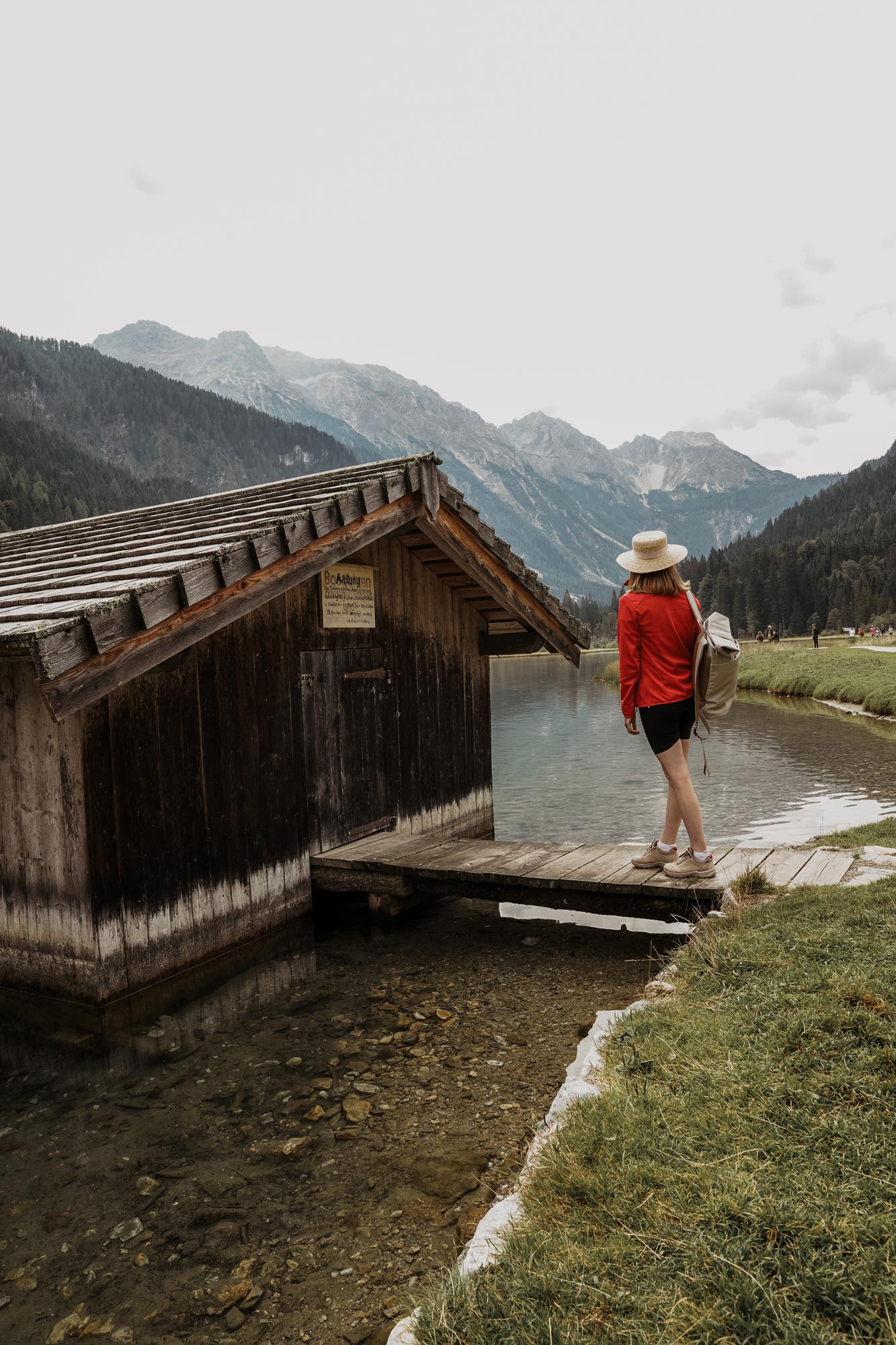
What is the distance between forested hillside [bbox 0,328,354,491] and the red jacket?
172398 mm

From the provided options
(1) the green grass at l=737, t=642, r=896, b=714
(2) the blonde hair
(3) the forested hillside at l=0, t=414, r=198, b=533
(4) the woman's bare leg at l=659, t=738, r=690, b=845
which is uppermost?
(3) the forested hillside at l=0, t=414, r=198, b=533

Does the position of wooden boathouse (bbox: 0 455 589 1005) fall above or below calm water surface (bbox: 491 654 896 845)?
above

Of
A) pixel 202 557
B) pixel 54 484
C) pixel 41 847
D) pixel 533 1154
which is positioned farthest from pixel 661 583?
pixel 54 484

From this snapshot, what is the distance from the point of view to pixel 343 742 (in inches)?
338

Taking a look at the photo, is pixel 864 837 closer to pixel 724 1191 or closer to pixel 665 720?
pixel 665 720

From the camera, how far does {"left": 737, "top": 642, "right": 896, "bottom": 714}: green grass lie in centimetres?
2678

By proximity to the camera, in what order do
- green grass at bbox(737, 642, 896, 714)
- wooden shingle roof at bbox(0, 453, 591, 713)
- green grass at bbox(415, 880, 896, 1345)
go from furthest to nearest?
green grass at bbox(737, 642, 896, 714) → wooden shingle roof at bbox(0, 453, 591, 713) → green grass at bbox(415, 880, 896, 1345)

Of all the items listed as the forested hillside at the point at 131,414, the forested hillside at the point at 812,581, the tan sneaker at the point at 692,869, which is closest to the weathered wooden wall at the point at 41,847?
the tan sneaker at the point at 692,869

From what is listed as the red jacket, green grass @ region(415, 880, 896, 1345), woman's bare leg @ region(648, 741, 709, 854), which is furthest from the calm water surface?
green grass @ region(415, 880, 896, 1345)

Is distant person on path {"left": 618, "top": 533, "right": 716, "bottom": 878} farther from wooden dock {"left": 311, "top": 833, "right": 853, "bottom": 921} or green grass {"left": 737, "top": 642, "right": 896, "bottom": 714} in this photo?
green grass {"left": 737, "top": 642, "right": 896, "bottom": 714}

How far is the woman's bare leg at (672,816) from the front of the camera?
6.28 meters

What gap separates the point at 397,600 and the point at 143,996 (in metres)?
4.91

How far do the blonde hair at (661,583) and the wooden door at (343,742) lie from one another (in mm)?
3368

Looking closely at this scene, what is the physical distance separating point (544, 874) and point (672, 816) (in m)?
1.21
